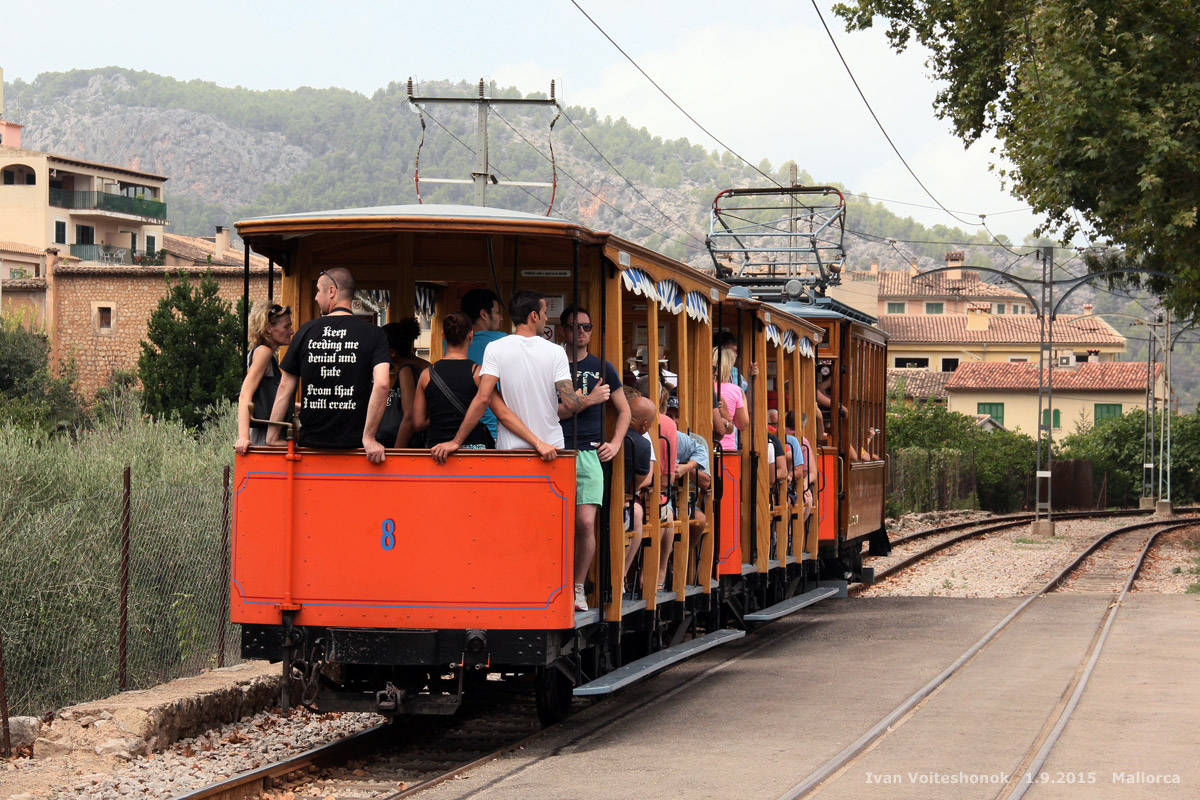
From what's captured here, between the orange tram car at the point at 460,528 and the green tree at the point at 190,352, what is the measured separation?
31951 millimetres

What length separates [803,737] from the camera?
8227mm

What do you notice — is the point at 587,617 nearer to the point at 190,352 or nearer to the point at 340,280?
the point at 340,280

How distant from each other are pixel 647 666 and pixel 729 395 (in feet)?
9.74

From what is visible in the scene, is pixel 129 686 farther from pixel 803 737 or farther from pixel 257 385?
pixel 803 737

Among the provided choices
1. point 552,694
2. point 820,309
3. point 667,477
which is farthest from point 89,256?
point 552,694

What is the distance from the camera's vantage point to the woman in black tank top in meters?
7.59

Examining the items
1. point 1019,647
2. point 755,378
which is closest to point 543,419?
point 755,378

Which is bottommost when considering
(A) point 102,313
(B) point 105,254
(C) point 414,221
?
(C) point 414,221

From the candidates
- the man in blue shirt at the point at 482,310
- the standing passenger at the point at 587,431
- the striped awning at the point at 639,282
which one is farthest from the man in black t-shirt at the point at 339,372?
the striped awning at the point at 639,282

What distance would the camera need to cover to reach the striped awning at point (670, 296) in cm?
919

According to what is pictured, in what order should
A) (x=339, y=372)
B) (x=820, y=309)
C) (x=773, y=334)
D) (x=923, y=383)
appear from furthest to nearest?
(x=923, y=383)
(x=820, y=309)
(x=773, y=334)
(x=339, y=372)

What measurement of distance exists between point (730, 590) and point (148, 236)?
227ft

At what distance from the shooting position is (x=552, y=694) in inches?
335

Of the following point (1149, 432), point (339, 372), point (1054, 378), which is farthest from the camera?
point (1054, 378)
